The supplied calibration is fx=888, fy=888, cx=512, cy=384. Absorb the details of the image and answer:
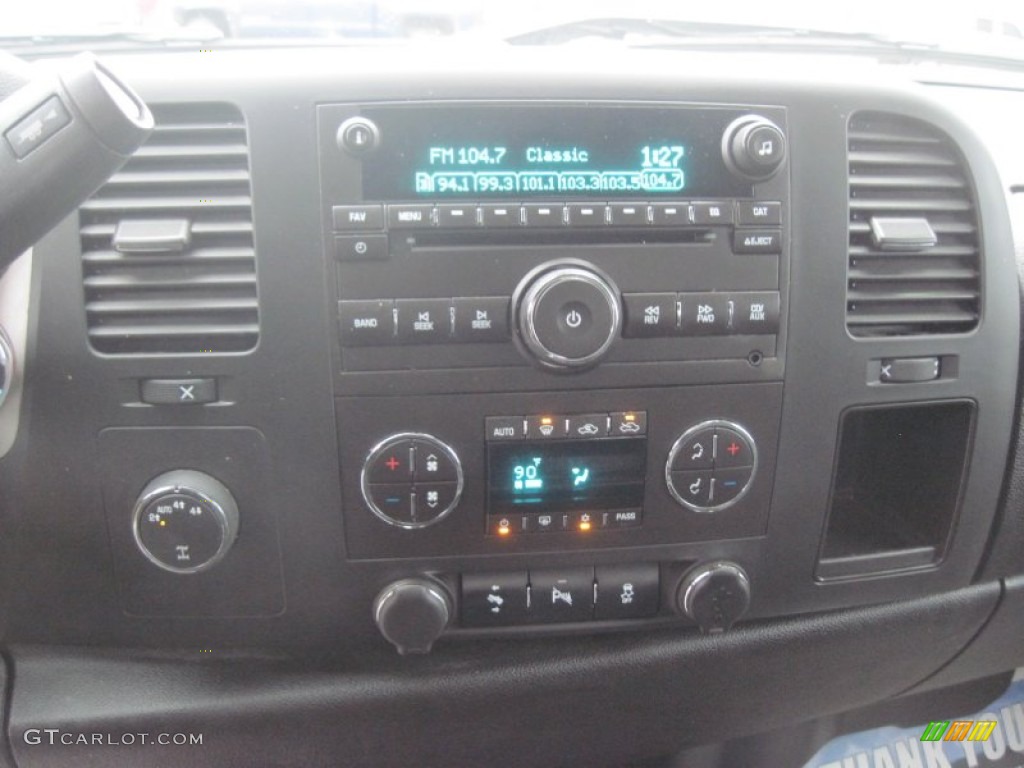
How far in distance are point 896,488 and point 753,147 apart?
54 cm

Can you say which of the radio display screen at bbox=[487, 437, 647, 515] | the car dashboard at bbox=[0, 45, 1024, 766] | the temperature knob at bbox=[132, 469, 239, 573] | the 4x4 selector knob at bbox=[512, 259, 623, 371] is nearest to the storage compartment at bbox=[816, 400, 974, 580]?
the car dashboard at bbox=[0, 45, 1024, 766]

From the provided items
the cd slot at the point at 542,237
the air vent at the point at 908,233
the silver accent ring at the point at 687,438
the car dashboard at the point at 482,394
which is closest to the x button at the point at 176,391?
the car dashboard at the point at 482,394

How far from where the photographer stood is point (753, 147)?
919 mm

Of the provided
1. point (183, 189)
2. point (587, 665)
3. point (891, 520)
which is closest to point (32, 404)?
point (183, 189)

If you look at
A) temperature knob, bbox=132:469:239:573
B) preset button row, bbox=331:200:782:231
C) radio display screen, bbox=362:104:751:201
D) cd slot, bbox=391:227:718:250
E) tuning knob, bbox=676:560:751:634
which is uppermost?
radio display screen, bbox=362:104:751:201

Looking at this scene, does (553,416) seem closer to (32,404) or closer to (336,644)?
(336,644)

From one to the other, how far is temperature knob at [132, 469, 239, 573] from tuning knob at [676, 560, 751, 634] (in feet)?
1.69

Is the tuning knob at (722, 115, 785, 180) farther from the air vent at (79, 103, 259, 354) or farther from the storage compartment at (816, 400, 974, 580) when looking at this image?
the air vent at (79, 103, 259, 354)

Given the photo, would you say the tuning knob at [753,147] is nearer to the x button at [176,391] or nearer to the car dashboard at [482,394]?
the car dashboard at [482,394]

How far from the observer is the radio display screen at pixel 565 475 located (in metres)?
0.97

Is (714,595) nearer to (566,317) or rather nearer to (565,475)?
(565,475)

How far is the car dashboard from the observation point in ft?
2.94

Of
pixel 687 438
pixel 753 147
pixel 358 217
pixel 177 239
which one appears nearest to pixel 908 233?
pixel 753 147

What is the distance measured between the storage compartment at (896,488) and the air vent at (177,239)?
73cm
